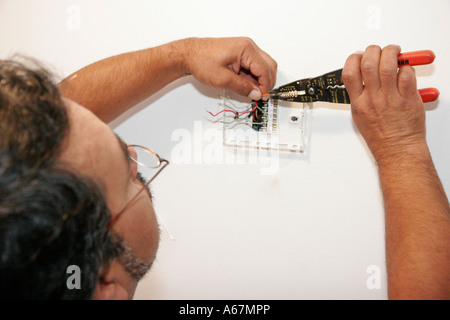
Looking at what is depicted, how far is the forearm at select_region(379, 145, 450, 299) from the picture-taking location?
74 centimetres

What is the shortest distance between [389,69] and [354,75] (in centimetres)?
8

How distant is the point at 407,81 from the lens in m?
0.81

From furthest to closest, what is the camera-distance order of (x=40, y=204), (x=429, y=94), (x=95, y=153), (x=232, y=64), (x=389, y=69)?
(x=232, y=64) < (x=429, y=94) < (x=389, y=69) < (x=95, y=153) < (x=40, y=204)

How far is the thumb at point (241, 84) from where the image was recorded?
3.32 ft

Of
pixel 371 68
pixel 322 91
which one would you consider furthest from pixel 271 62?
pixel 371 68

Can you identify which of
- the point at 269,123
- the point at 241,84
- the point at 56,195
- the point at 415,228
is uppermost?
the point at 241,84

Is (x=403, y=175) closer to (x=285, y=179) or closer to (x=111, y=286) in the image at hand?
(x=285, y=179)

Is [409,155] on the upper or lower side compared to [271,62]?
lower

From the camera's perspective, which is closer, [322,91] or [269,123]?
[322,91]

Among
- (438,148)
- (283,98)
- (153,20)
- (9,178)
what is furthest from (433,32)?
(9,178)

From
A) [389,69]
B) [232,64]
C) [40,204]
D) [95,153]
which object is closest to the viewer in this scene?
[40,204]

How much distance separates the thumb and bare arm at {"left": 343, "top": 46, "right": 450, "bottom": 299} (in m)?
0.25

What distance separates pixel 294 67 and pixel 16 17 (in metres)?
1.01

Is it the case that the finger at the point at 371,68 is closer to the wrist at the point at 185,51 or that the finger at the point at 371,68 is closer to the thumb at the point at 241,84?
the thumb at the point at 241,84
